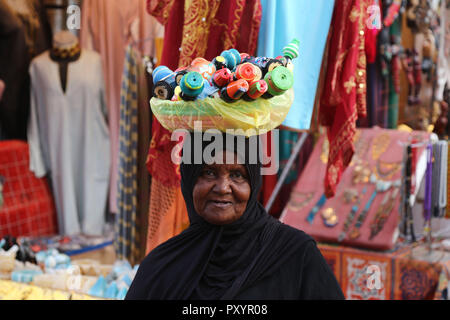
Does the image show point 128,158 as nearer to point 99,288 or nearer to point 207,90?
point 99,288

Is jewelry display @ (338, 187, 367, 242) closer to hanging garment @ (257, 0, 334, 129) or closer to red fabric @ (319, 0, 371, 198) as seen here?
red fabric @ (319, 0, 371, 198)

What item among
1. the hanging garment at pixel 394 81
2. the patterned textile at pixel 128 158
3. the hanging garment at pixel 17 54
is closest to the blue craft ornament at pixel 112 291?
the patterned textile at pixel 128 158

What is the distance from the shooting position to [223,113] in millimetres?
1397

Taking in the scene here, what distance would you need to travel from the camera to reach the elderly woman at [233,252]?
4.37 feet

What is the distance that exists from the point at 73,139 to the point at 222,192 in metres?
3.01

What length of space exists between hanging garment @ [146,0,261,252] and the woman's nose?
0.82m

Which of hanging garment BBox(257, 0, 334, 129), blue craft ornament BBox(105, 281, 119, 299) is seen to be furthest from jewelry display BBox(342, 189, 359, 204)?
blue craft ornament BBox(105, 281, 119, 299)

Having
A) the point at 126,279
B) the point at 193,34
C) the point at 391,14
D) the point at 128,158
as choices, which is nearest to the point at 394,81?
the point at 391,14

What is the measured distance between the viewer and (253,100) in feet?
4.70

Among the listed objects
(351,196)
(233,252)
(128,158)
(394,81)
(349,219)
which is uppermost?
(394,81)

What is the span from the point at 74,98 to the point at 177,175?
6.89 feet

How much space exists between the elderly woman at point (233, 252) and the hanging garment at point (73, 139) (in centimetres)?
280

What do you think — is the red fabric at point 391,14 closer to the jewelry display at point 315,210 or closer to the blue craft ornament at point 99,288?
the jewelry display at point 315,210

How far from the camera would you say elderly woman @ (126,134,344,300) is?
1331 millimetres
